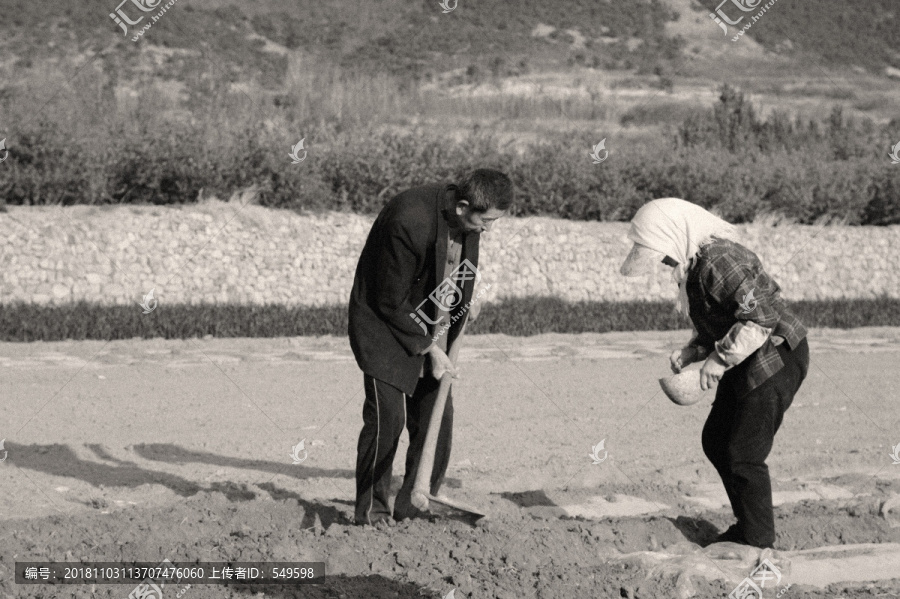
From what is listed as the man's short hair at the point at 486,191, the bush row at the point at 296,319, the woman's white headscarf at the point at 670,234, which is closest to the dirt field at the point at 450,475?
the bush row at the point at 296,319

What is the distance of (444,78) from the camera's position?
A: 39438 millimetres

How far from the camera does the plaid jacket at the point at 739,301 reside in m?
4.52

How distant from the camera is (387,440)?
5.09 metres

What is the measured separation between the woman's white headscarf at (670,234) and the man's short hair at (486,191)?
→ 1.94 ft

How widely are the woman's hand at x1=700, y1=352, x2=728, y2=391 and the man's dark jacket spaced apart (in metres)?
1.28

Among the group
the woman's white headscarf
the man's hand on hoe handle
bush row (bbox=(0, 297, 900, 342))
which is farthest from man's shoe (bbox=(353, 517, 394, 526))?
bush row (bbox=(0, 297, 900, 342))

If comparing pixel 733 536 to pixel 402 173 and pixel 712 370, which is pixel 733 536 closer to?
pixel 712 370

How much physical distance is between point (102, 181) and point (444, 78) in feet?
87.8

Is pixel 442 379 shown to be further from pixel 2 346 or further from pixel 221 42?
pixel 221 42

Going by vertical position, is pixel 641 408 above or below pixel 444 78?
above

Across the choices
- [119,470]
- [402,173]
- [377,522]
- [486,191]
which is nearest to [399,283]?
[486,191]

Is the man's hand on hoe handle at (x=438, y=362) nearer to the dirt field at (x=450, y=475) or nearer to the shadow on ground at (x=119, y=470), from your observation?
the dirt field at (x=450, y=475)

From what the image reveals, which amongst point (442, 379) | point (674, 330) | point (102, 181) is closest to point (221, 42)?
point (102, 181)

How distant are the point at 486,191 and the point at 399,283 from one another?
0.59m
